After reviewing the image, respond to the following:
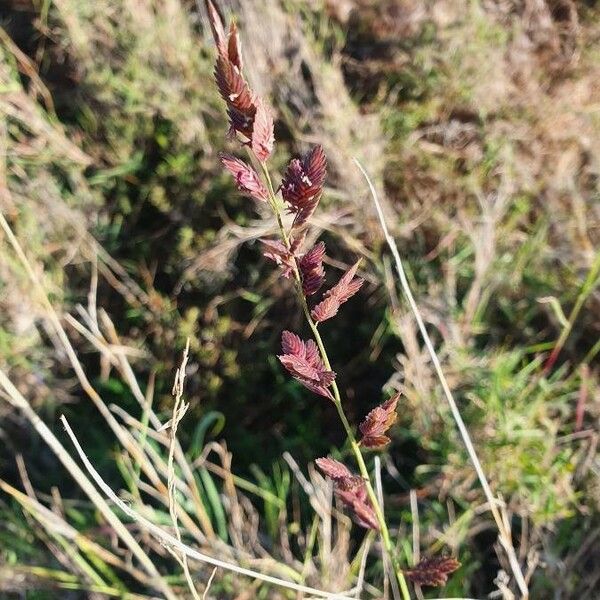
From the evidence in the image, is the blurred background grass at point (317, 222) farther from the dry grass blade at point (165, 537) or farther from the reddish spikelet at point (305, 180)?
the reddish spikelet at point (305, 180)

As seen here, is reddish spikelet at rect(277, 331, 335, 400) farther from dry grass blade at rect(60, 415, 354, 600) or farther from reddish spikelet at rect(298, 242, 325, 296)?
dry grass blade at rect(60, 415, 354, 600)

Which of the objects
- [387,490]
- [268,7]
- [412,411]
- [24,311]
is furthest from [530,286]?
[24,311]

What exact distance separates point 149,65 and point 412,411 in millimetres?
1123

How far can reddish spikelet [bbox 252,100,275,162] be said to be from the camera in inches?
20.9

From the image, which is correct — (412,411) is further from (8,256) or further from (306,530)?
(8,256)

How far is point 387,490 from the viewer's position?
1.74 metres

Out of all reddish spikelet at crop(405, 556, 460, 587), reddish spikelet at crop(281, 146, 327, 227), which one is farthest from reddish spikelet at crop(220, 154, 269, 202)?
reddish spikelet at crop(405, 556, 460, 587)

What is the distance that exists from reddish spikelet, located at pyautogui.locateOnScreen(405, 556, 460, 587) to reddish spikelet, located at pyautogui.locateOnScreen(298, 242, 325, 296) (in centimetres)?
27

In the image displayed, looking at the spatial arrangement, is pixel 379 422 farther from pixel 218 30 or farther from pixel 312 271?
pixel 218 30

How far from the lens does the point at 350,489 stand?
645mm

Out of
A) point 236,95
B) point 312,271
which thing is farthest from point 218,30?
point 312,271

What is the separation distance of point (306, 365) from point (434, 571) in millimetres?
224

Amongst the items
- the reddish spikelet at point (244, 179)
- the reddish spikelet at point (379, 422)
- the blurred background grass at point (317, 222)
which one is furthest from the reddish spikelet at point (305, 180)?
the blurred background grass at point (317, 222)

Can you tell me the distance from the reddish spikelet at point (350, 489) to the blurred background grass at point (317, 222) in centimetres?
96
